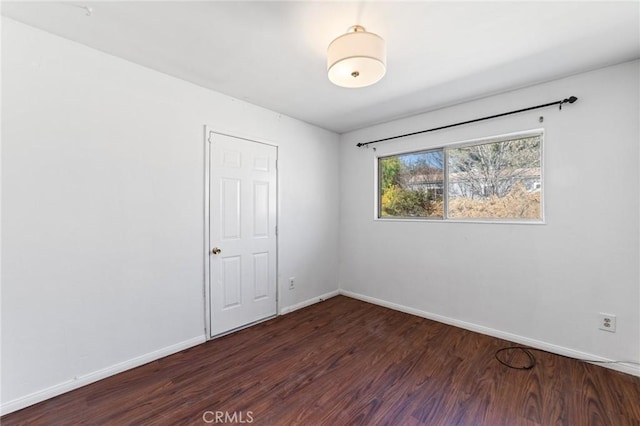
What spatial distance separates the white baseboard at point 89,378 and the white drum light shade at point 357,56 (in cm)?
265

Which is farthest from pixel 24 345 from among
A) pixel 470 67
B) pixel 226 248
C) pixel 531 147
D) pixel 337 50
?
pixel 531 147

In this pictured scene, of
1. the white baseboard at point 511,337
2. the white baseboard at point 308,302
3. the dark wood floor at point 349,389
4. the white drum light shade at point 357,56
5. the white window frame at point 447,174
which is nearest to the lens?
Result: the white drum light shade at point 357,56

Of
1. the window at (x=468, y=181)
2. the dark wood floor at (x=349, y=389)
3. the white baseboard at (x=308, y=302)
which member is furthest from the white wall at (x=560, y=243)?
the white baseboard at (x=308, y=302)

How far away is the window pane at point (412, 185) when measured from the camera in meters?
3.33

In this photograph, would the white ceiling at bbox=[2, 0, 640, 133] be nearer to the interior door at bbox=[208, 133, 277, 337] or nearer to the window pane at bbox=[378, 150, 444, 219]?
the interior door at bbox=[208, 133, 277, 337]

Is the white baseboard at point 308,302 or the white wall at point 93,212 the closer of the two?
the white wall at point 93,212

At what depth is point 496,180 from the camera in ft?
9.49

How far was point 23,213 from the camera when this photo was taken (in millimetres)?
1774

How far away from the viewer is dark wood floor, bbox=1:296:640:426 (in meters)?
1.71

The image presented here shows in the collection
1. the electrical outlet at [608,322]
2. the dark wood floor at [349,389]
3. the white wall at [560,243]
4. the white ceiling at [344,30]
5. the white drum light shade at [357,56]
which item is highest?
the white ceiling at [344,30]

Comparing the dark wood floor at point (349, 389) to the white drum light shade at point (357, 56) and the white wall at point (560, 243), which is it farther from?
the white drum light shade at point (357, 56)

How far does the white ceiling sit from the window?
665 mm

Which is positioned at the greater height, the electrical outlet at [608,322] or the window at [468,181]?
the window at [468,181]

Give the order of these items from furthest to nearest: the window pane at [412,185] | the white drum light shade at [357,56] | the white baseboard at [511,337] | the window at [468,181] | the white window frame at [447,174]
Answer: the window pane at [412,185], the window at [468,181], the white window frame at [447,174], the white baseboard at [511,337], the white drum light shade at [357,56]
